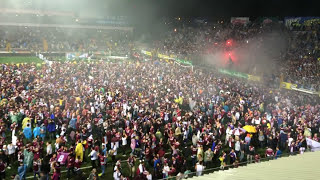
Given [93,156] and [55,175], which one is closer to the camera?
[55,175]

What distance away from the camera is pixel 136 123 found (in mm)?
9766

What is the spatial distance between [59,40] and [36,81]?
21.5 m

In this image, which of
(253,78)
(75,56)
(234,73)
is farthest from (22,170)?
(75,56)

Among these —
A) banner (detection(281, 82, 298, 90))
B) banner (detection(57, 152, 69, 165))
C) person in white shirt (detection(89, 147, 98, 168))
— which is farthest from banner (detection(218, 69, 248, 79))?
banner (detection(57, 152, 69, 165))

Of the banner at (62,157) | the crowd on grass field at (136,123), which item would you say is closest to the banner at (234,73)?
the crowd on grass field at (136,123)

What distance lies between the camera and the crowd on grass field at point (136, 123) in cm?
757

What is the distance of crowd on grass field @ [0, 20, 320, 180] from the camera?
7574mm

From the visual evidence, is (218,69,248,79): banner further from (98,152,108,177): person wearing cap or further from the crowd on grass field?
(98,152,108,177): person wearing cap

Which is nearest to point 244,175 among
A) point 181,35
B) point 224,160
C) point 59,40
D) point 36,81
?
point 224,160

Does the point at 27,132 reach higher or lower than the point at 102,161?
higher

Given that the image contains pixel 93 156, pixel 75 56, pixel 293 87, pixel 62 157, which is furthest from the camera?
pixel 75 56

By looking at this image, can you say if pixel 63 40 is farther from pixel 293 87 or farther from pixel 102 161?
pixel 102 161

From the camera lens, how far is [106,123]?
9.65m

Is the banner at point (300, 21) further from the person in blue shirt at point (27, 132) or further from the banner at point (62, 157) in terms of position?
the banner at point (62, 157)
